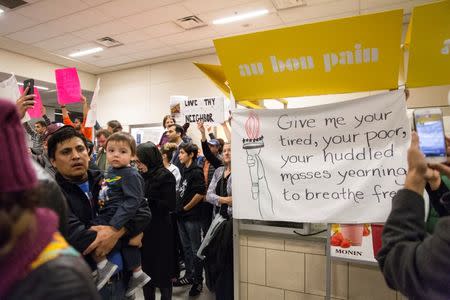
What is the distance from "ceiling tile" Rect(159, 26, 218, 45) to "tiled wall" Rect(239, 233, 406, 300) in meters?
4.40

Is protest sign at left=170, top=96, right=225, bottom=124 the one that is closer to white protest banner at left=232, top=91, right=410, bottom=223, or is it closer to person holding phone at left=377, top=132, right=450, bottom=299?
white protest banner at left=232, top=91, right=410, bottom=223

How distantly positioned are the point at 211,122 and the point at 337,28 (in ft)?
6.50

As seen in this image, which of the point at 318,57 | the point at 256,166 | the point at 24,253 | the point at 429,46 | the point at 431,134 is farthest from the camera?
the point at 256,166

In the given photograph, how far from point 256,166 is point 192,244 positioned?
175 centimetres

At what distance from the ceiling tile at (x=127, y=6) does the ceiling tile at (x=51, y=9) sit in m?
0.33

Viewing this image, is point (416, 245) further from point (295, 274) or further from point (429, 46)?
point (295, 274)

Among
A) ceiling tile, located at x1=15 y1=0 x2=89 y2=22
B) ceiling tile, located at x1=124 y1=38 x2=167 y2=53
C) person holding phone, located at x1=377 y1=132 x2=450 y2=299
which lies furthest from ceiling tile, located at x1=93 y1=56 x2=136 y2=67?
person holding phone, located at x1=377 y1=132 x2=450 y2=299

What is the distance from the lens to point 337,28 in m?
1.98

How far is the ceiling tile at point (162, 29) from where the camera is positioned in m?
5.78

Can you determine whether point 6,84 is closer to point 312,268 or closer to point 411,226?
point 312,268

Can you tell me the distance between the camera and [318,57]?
211cm

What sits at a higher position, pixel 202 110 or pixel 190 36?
pixel 190 36

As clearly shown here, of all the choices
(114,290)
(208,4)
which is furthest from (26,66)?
(114,290)

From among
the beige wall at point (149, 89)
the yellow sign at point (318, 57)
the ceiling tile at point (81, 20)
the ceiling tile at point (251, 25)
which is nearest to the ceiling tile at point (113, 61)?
the beige wall at point (149, 89)
